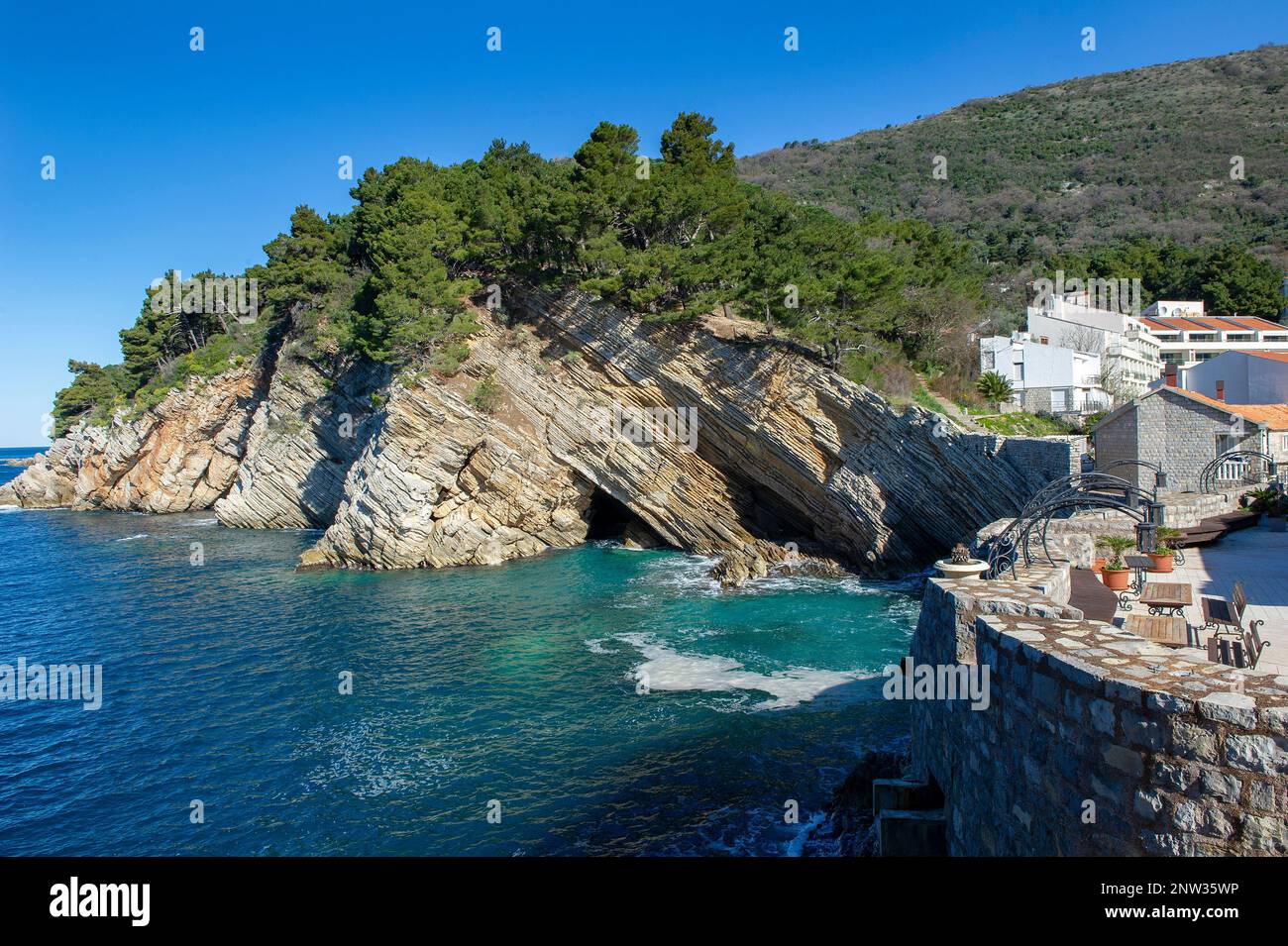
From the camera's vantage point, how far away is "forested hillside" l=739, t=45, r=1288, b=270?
6169 cm

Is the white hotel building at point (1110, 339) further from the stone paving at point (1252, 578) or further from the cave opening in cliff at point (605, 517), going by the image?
the cave opening in cliff at point (605, 517)

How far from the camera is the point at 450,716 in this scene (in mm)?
14977

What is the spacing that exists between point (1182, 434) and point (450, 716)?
856 inches

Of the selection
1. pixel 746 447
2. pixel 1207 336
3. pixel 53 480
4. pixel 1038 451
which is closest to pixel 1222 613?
pixel 1038 451

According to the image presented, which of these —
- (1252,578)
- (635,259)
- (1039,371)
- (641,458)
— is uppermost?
(635,259)

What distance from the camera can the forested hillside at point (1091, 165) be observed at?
202ft

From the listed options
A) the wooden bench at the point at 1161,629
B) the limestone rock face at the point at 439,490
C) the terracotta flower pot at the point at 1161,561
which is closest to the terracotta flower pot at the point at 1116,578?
the terracotta flower pot at the point at 1161,561

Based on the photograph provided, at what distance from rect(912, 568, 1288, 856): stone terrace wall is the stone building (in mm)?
18293

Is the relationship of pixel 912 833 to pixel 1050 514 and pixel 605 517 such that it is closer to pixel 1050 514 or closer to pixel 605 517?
pixel 1050 514

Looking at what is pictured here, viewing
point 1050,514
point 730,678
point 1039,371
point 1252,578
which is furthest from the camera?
point 1039,371

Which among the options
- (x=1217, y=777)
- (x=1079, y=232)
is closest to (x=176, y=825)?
(x=1217, y=777)

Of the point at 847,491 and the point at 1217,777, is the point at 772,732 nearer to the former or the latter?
the point at 1217,777

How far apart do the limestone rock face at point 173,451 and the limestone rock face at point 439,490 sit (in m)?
22.0
